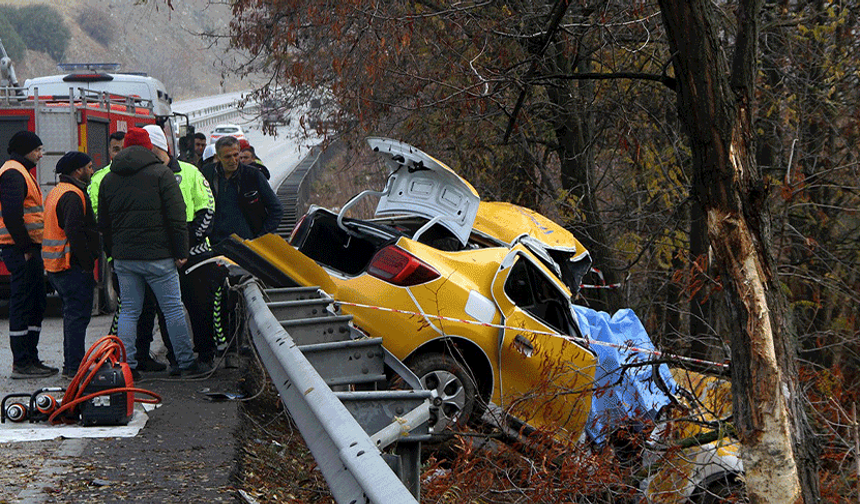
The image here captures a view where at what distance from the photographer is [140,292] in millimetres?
7852

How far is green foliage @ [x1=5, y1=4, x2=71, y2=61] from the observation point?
234 feet

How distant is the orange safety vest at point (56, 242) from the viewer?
825cm

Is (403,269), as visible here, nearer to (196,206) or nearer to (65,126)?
(196,206)

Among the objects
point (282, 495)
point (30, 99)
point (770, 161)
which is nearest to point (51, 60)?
point (30, 99)

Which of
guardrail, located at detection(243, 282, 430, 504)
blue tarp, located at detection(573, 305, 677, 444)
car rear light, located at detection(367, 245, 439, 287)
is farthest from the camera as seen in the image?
car rear light, located at detection(367, 245, 439, 287)

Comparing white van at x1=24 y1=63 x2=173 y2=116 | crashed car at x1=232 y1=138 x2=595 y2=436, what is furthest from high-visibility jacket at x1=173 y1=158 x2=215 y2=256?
white van at x1=24 y1=63 x2=173 y2=116

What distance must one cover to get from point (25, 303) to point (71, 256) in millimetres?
779

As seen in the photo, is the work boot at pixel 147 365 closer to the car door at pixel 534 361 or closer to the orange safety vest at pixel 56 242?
the orange safety vest at pixel 56 242

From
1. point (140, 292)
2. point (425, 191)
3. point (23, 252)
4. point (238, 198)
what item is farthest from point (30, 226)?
point (425, 191)

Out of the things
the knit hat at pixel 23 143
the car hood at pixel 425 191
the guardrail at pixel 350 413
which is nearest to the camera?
the guardrail at pixel 350 413

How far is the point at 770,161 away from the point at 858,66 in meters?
1.94

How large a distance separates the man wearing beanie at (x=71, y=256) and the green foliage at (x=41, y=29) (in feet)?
223

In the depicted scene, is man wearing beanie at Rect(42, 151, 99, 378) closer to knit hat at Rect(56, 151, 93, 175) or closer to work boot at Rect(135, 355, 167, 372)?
knit hat at Rect(56, 151, 93, 175)

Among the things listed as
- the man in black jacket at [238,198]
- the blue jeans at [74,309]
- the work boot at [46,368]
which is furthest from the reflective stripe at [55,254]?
the man in black jacket at [238,198]
